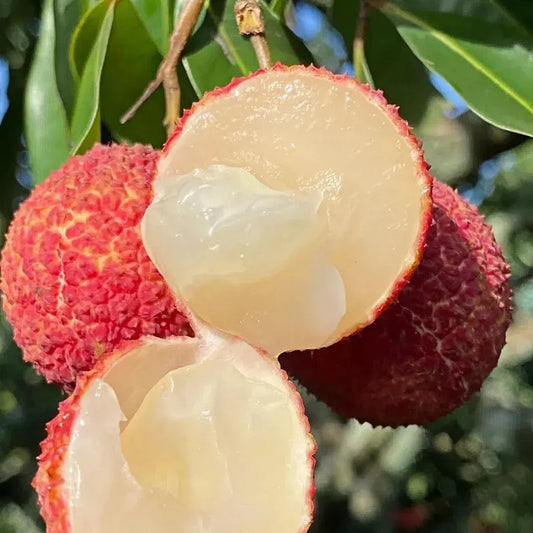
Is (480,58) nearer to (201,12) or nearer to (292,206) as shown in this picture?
(201,12)

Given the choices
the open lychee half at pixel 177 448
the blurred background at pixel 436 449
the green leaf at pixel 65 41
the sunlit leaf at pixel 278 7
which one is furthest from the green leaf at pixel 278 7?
the blurred background at pixel 436 449

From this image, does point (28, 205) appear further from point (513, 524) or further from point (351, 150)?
point (513, 524)

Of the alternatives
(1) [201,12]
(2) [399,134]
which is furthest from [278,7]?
(2) [399,134]

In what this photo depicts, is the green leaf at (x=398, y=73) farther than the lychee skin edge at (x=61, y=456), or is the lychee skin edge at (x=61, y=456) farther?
the green leaf at (x=398, y=73)

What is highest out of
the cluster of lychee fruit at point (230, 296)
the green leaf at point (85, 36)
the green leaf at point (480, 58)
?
the green leaf at point (85, 36)

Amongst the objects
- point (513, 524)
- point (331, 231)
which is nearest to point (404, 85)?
point (331, 231)

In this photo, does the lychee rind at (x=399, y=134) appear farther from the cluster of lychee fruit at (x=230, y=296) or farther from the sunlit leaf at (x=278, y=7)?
the sunlit leaf at (x=278, y=7)
